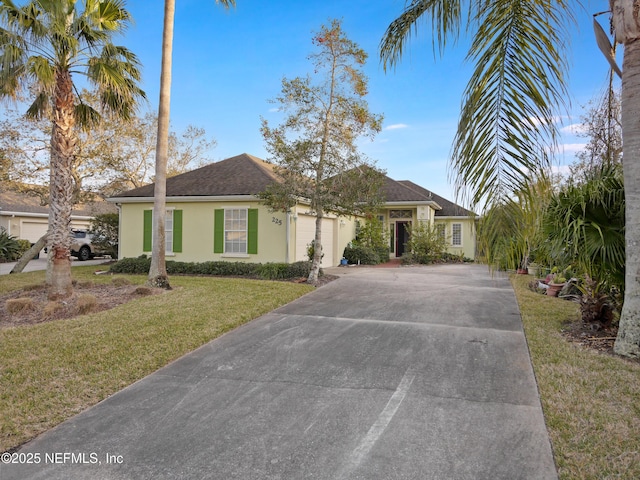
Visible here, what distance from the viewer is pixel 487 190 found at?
8.84 ft

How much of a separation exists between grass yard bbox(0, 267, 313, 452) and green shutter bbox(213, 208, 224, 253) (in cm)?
500

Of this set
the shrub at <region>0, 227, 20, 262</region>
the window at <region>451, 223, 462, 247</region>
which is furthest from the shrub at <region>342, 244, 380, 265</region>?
the shrub at <region>0, 227, 20, 262</region>

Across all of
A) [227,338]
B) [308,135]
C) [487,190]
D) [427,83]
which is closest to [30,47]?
[308,135]

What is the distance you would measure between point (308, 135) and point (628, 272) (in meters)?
8.44

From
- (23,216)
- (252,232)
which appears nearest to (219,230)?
(252,232)

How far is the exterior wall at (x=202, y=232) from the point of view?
46.5ft

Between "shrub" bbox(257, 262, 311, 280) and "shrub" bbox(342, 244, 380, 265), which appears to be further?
"shrub" bbox(342, 244, 380, 265)

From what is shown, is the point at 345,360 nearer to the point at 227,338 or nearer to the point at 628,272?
the point at 227,338

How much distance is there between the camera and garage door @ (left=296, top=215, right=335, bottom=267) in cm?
1477

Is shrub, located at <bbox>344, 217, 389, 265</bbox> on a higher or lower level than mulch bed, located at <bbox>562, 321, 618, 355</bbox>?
higher

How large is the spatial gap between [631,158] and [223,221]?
1230cm

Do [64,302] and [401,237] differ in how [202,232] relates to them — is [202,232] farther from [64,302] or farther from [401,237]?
[401,237]

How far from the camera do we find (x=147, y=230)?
51.7ft

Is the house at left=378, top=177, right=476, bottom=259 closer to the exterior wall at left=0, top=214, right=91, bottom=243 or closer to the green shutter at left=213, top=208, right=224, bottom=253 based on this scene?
the green shutter at left=213, top=208, right=224, bottom=253
